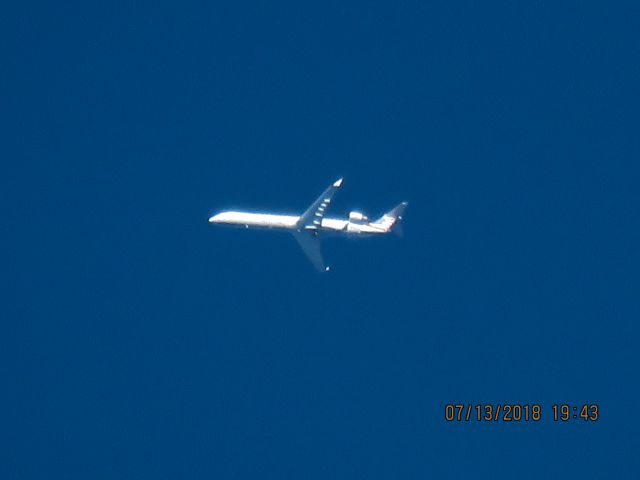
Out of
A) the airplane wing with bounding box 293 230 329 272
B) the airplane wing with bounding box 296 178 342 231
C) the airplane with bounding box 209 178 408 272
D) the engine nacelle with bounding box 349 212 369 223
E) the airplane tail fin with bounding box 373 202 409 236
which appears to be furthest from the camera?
the airplane tail fin with bounding box 373 202 409 236

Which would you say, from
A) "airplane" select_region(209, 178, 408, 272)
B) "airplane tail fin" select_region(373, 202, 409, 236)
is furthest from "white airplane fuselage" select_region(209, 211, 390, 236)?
"airplane tail fin" select_region(373, 202, 409, 236)

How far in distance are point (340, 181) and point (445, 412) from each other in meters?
21.9

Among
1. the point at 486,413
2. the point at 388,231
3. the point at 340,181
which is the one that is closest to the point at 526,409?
the point at 486,413

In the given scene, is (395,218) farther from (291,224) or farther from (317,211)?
(291,224)

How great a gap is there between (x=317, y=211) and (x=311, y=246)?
3.62 metres

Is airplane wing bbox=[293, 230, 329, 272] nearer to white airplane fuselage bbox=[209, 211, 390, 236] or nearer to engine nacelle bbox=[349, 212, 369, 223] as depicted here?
white airplane fuselage bbox=[209, 211, 390, 236]

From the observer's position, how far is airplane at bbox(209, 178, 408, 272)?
9033 cm

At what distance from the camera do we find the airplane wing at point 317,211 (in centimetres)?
8812

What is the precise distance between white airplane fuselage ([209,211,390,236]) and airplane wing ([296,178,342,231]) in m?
0.17

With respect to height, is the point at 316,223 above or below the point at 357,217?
below

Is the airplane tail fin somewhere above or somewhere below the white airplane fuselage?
above

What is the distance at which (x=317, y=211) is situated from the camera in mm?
89688

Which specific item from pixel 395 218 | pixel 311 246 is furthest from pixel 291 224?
pixel 395 218

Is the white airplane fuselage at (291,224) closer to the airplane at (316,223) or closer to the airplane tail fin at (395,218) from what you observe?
the airplane at (316,223)
